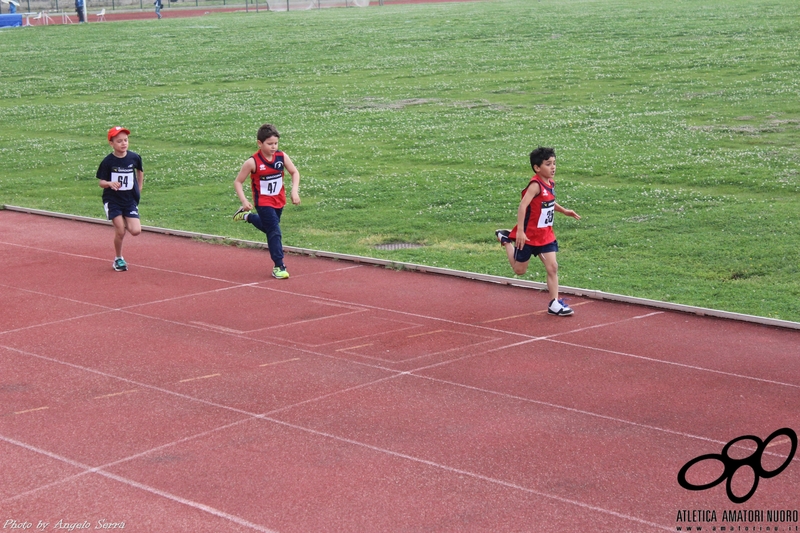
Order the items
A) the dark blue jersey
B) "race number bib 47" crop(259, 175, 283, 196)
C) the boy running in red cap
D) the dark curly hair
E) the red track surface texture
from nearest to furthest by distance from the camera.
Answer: the red track surface texture → the dark curly hair → "race number bib 47" crop(259, 175, 283, 196) → the boy running in red cap → the dark blue jersey

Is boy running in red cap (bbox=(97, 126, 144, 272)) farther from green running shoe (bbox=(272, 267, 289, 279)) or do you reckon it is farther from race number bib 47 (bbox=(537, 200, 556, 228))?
race number bib 47 (bbox=(537, 200, 556, 228))

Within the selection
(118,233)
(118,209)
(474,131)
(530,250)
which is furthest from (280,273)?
(474,131)

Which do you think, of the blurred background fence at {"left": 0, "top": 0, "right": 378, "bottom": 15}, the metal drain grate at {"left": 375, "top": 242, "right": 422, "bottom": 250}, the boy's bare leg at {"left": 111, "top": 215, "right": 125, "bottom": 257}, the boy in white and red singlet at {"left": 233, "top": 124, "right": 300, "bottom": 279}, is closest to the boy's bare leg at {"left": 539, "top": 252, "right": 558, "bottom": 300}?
the boy in white and red singlet at {"left": 233, "top": 124, "right": 300, "bottom": 279}

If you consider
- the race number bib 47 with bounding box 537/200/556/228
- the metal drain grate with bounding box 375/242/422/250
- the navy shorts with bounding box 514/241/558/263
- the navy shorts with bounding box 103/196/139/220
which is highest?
the race number bib 47 with bounding box 537/200/556/228

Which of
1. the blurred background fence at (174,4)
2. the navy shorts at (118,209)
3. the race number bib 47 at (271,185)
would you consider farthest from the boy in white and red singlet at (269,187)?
the blurred background fence at (174,4)

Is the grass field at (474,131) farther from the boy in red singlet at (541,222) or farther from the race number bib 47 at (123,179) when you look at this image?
the race number bib 47 at (123,179)

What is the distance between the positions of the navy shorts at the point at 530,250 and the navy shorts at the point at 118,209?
5395 millimetres

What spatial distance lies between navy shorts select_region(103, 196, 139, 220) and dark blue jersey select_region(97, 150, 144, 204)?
0.14ft

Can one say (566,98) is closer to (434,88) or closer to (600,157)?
(434,88)

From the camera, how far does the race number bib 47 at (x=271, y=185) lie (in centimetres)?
1284

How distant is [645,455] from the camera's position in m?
7.12

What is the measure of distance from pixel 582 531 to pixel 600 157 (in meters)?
15.2

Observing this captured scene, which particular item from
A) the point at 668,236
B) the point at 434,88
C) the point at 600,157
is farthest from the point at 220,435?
the point at 434,88

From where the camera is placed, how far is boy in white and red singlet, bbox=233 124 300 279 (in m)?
12.6
